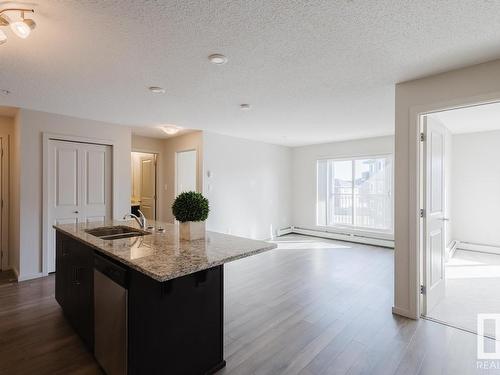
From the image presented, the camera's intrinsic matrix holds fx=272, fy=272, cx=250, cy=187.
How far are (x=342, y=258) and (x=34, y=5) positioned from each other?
492 cm

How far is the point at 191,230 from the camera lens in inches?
86.0

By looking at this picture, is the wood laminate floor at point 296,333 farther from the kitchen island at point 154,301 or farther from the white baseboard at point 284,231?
the white baseboard at point 284,231

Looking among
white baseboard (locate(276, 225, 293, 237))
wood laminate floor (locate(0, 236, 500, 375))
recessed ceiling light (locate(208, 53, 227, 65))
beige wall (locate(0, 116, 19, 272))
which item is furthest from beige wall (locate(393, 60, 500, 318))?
beige wall (locate(0, 116, 19, 272))

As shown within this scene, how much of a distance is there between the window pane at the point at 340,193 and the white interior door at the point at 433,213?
3186mm

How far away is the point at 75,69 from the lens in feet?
8.05

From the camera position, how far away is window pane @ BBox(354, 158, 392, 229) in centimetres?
580

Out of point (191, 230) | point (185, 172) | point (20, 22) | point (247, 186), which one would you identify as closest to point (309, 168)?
point (247, 186)

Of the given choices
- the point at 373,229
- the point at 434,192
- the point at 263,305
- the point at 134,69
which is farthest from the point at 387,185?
the point at 134,69

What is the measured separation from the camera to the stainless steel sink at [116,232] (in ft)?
8.41

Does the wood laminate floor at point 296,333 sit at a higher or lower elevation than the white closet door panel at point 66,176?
lower

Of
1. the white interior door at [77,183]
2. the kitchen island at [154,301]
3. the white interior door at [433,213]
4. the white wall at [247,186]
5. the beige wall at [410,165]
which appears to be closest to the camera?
the kitchen island at [154,301]

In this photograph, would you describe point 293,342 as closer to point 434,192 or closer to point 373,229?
point 434,192

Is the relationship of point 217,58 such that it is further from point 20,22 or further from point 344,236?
point 344,236

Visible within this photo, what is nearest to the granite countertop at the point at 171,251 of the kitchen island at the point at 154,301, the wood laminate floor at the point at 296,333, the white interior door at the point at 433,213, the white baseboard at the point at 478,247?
the kitchen island at the point at 154,301
